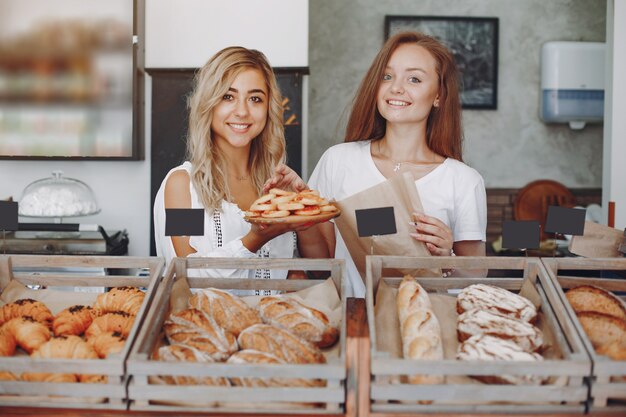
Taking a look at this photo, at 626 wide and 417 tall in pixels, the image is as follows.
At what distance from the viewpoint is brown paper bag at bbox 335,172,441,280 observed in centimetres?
169

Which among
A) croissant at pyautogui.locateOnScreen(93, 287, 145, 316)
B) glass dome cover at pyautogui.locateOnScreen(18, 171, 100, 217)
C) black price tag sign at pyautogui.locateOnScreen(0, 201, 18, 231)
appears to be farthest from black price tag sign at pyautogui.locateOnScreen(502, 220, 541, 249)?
glass dome cover at pyautogui.locateOnScreen(18, 171, 100, 217)

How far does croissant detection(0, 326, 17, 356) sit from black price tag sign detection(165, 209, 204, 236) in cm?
39

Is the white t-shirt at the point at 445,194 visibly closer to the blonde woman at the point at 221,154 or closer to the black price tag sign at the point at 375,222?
the blonde woman at the point at 221,154

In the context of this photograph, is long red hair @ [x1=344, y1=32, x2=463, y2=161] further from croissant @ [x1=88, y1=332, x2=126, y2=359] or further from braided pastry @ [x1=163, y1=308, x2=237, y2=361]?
croissant @ [x1=88, y1=332, x2=126, y2=359]

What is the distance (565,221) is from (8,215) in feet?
4.31

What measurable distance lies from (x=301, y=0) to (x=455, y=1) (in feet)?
6.04

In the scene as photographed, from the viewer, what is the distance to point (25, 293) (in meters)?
A: 1.51

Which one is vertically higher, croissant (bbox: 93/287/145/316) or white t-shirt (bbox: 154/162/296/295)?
white t-shirt (bbox: 154/162/296/295)

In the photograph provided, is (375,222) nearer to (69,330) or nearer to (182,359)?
(182,359)

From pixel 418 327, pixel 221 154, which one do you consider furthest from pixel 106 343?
pixel 221 154

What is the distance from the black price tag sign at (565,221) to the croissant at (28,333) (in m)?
1.13

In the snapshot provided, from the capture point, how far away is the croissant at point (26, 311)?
138 centimetres

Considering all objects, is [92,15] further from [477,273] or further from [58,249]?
[477,273]

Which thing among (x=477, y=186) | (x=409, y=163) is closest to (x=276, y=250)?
(x=409, y=163)
